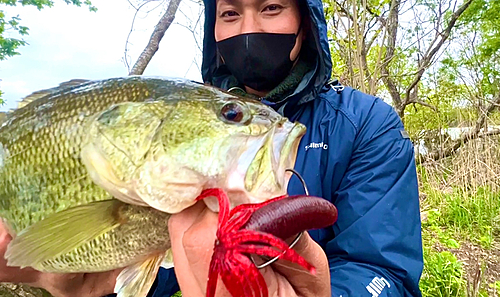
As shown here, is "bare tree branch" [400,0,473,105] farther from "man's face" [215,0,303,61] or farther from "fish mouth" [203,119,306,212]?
"fish mouth" [203,119,306,212]

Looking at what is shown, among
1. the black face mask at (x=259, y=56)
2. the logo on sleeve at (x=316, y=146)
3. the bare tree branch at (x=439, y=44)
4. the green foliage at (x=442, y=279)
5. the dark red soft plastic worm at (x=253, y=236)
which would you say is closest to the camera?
the dark red soft plastic worm at (x=253, y=236)

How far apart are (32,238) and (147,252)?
336mm

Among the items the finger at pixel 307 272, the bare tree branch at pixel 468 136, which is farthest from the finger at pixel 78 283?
the bare tree branch at pixel 468 136

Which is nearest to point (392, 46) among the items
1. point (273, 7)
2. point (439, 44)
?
point (439, 44)

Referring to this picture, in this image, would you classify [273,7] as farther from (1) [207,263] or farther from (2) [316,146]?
(1) [207,263]

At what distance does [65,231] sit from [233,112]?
596 millimetres

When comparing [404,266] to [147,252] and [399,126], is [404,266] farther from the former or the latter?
[147,252]

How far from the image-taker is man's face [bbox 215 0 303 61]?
2.12m

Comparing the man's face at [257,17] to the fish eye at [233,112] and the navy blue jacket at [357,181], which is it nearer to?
the navy blue jacket at [357,181]

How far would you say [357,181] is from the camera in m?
1.89

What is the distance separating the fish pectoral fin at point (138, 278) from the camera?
1.22 m

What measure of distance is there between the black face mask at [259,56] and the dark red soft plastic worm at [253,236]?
57.5 inches

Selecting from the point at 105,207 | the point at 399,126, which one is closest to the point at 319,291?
the point at 105,207

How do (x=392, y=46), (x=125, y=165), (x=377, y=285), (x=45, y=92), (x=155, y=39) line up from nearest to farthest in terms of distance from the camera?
1. (x=125, y=165)
2. (x=45, y=92)
3. (x=377, y=285)
4. (x=155, y=39)
5. (x=392, y=46)
